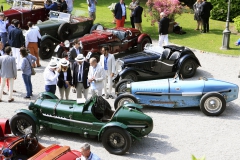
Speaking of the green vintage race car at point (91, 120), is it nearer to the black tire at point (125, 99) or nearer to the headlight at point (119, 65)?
the black tire at point (125, 99)

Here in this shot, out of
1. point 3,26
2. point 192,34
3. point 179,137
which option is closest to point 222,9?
point 192,34

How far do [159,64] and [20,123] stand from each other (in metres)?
5.35

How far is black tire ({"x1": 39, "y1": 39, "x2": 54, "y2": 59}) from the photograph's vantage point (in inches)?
645

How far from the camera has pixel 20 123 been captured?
1028cm

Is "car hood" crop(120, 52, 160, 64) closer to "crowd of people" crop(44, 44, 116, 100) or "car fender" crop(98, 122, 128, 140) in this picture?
"crowd of people" crop(44, 44, 116, 100)

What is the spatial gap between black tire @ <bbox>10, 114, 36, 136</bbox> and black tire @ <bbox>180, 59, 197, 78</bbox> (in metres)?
5.71

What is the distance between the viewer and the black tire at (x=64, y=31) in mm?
17078

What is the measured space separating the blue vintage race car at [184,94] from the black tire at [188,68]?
2.32m

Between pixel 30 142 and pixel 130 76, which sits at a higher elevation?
pixel 130 76

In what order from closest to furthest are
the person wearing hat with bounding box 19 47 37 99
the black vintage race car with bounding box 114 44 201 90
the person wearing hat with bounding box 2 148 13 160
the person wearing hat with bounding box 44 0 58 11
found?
1. the person wearing hat with bounding box 2 148 13 160
2. the person wearing hat with bounding box 19 47 37 99
3. the black vintage race car with bounding box 114 44 201 90
4. the person wearing hat with bounding box 44 0 58 11

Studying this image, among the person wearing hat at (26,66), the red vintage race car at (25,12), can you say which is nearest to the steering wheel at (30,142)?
the person wearing hat at (26,66)

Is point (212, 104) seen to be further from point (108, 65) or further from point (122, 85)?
point (108, 65)

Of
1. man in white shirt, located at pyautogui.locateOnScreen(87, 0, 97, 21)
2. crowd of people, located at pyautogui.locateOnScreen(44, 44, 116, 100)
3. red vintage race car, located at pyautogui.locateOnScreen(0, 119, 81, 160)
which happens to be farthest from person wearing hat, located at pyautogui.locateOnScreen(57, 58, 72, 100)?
man in white shirt, located at pyautogui.locateOnScreen(87, 0, 97, 21)

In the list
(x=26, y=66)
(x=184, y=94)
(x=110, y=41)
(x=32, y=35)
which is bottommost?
(x=184, y=94)
